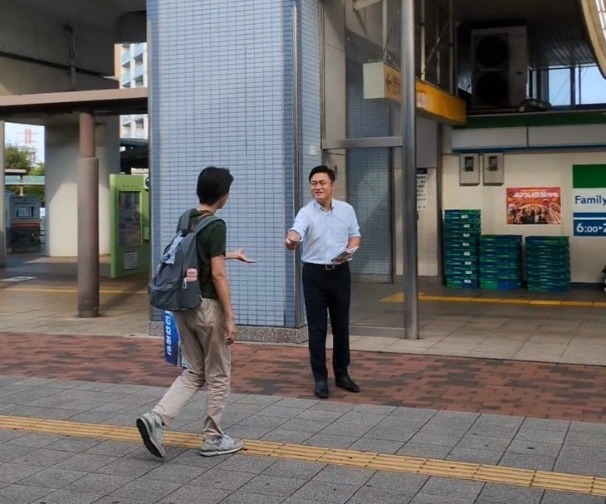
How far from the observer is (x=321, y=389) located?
22.0ft

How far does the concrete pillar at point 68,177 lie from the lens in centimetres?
2319

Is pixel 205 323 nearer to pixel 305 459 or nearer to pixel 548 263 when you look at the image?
pixel 305 459

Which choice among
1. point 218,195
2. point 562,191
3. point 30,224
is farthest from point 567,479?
point 30,224

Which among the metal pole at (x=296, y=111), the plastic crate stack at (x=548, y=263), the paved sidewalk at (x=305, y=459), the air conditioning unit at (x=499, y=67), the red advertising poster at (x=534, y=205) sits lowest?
the paved sidewalk at (x=305, y=459)

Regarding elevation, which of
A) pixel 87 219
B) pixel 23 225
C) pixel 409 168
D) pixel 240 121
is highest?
pixel 240 121

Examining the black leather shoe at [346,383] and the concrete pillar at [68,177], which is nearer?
the black leather shoe at [346,383]

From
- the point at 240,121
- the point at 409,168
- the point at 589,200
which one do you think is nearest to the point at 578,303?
the point at 589,200

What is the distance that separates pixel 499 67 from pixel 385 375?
30.0ft

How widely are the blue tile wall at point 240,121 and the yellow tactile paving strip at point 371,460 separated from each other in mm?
3564

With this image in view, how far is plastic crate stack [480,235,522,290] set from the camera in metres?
14.0

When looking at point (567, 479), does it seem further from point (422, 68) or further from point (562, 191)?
point (562, 191)

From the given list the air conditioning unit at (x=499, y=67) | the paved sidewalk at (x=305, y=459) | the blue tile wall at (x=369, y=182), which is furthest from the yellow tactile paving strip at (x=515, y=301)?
the paved sidewalk at (x=305, y=459)

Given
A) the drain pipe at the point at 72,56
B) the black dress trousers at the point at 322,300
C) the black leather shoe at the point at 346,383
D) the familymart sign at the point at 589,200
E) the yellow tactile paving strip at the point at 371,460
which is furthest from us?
the drain pipe at the point at 72,56

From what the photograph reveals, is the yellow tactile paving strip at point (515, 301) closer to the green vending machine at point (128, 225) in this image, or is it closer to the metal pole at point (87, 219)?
the metal pole at point (87, 219)
